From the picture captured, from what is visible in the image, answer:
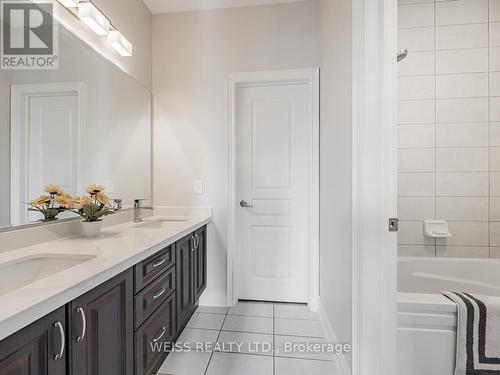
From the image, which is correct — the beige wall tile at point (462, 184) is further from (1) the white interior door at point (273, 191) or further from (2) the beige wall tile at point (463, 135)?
(1) the white interior door at point (273, 191)

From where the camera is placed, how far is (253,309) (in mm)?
2271

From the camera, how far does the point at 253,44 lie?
2316 mm

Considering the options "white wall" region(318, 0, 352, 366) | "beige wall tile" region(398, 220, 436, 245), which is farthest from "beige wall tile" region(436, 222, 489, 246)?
"white wall" region(318, 0, 352, 366)

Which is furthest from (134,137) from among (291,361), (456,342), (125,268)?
(456,342)

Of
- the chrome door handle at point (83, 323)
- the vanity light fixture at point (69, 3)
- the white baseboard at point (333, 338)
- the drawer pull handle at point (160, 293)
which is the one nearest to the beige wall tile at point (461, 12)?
the white baseboard at point (333, 338)

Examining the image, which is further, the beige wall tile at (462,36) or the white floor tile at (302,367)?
the beige wall tile at (462,36)

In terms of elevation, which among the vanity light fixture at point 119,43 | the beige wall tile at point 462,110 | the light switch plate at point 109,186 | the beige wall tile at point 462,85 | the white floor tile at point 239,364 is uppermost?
the vanity light fixture at point 119,43

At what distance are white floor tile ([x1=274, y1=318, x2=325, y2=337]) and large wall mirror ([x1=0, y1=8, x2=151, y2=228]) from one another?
1558mm

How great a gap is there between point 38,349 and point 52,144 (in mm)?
1057

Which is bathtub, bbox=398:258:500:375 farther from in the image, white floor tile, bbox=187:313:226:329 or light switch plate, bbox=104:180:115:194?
light switch plate, bbox=104:180:115:194

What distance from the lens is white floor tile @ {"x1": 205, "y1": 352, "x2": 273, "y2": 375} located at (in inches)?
60.0

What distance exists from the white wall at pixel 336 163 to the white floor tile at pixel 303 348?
0.58ft

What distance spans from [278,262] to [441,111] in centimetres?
186

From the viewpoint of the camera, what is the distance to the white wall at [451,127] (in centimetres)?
199
